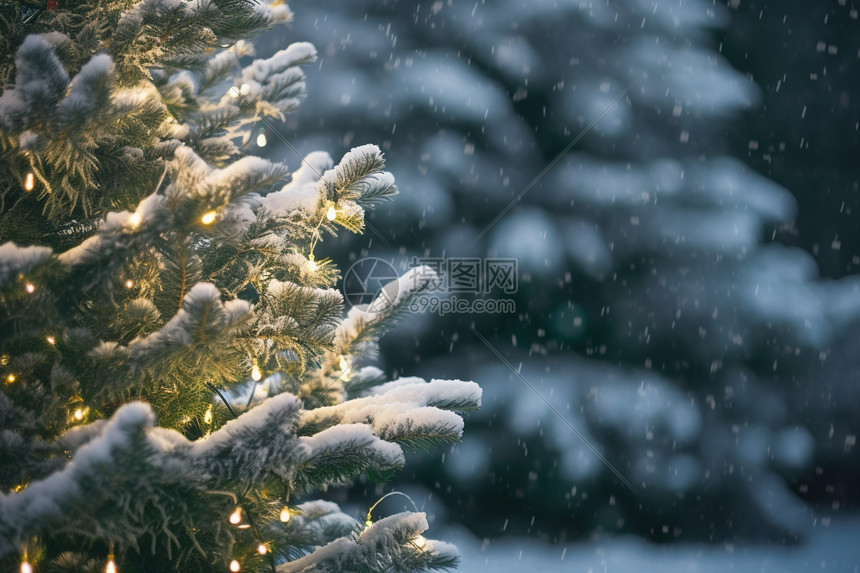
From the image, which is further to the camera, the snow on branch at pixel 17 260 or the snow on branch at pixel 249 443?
the snow on branch at pixel 249 443

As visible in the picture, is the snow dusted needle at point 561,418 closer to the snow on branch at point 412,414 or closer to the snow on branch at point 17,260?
the snow on branch at point 412,414

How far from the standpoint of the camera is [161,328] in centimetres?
148

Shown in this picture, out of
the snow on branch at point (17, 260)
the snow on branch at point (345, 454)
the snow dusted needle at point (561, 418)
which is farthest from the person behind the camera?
the snow dusted needle at point (561, 418)

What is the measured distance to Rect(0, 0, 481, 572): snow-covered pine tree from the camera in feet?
4.12

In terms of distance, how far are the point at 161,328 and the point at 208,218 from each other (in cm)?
35

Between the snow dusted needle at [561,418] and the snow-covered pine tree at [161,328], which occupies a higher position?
the snow-covered pine tree at [161,328]

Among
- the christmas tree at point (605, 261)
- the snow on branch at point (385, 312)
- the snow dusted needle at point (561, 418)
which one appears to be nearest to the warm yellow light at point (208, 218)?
the snow on branch at point (385, 312)

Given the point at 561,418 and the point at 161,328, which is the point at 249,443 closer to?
the point at 161,328

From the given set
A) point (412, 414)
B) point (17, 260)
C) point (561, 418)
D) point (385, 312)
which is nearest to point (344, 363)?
point (385, 312)

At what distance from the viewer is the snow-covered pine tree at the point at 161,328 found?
1.26 meters

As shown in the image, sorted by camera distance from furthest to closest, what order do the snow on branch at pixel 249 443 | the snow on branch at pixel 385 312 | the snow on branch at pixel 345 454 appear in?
1. the snow on branch at pixel 385 312
2. the snow on branch at pixel 345 454
3. the snow on branch at pixel 249 443

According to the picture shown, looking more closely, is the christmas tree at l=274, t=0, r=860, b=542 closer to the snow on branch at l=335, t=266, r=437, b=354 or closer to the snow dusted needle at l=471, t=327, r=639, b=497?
the snow dusted needle at l=471, t=327, r=639, b=497

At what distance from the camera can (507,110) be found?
5.21 m

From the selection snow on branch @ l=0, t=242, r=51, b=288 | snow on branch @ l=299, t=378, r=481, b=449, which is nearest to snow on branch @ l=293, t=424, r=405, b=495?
snow on branch @ l=299, t=378, r=481, b=449
